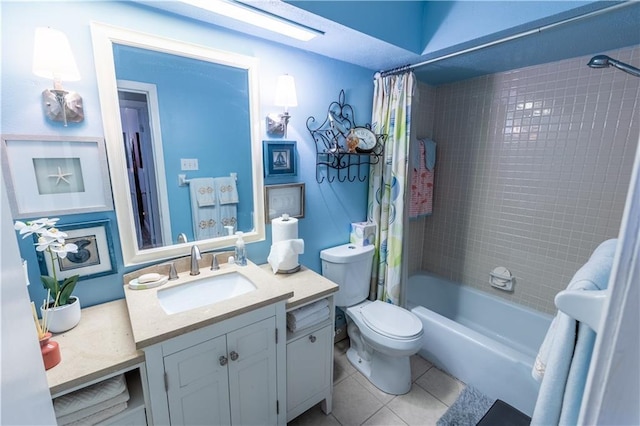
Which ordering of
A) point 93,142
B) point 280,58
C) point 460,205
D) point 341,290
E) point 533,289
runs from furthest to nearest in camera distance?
1. point 460,205
2. point 533,289
3. point 341,290
4. point 280,58
5. point 93,142

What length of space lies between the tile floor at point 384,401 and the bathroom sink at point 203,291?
32.5 inches

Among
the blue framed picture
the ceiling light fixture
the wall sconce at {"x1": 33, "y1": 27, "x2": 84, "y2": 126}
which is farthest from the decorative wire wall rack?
the wall sconce at {"x1": 33, "y1": 27, "x2": 84, "y2": 126}

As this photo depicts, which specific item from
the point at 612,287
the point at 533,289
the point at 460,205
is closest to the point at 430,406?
the point at 533,289

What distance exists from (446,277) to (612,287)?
2577 mm

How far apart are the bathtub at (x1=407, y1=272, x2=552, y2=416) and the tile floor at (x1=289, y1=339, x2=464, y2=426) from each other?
0.13 meters

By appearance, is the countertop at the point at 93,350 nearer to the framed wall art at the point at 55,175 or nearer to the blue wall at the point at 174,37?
the blue wall at the point at 174,37

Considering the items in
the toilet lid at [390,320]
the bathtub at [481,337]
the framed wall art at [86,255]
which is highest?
the framed wall art at [86,255]

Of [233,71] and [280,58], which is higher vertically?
[280,58]

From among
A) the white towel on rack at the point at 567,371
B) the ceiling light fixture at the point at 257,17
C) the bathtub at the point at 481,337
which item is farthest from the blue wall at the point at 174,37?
the white towel on rack at the point at 567,371

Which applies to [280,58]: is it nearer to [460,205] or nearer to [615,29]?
[615,29]

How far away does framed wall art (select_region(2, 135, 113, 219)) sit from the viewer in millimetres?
1043

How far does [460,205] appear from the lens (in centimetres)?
248

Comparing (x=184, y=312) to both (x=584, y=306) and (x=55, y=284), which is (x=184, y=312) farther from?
(x=584, y=306)

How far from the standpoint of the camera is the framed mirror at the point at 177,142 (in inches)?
48.1
